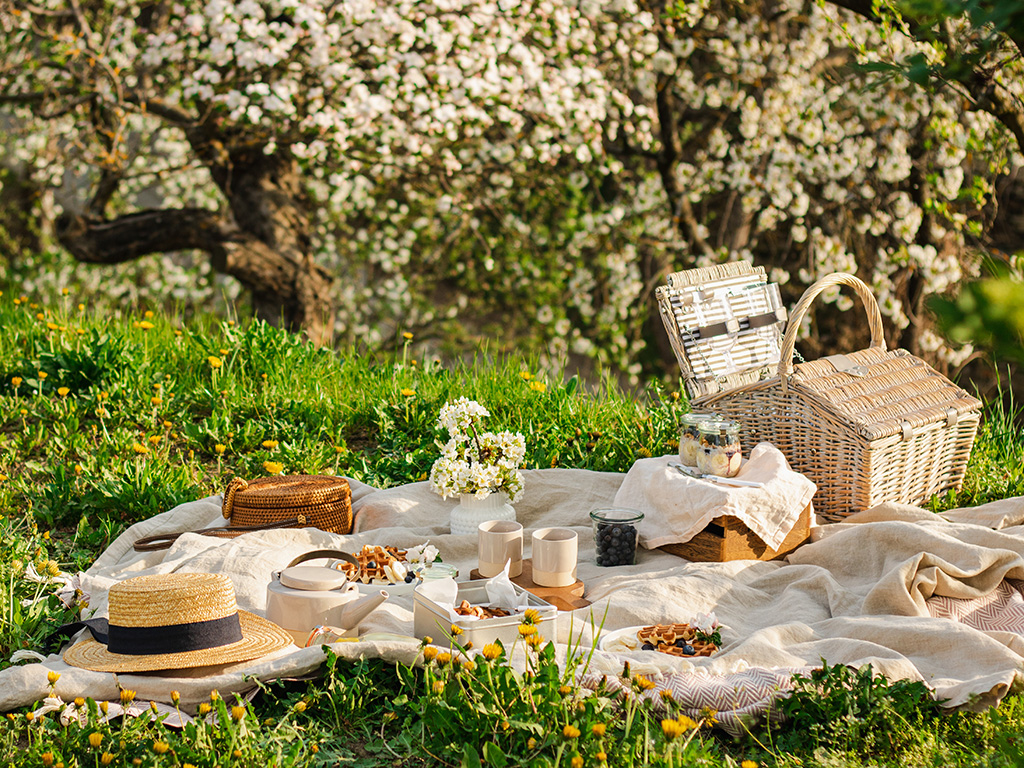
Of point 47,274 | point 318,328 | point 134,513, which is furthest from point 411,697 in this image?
point 47,274

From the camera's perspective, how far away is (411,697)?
238 cm

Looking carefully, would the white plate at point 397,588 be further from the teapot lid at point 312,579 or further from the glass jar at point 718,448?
the glass jar at point 718,448

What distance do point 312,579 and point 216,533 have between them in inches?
35.0

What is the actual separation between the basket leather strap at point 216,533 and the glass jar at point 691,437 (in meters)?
1.37

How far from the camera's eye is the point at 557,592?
292 centimetres

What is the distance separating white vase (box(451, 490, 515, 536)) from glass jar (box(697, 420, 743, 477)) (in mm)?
715

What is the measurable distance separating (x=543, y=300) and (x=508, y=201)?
846mm

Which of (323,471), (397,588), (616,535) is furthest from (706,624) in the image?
(323,471)

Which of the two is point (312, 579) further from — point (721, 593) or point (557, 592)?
point (721, 593)

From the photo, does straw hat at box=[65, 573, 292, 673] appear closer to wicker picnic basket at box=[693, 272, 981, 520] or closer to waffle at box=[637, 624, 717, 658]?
waffle at box=[637, 624, 717, 658]

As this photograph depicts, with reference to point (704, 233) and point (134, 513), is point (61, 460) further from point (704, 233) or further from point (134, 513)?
point (704, 233)

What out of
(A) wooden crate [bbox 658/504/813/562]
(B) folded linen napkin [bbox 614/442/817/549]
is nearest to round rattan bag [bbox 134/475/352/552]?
(B) folded linen napkin [bbox 614/442/817/549]

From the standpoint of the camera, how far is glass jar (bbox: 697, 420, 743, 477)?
330 cm

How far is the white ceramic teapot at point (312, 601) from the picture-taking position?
258cm
